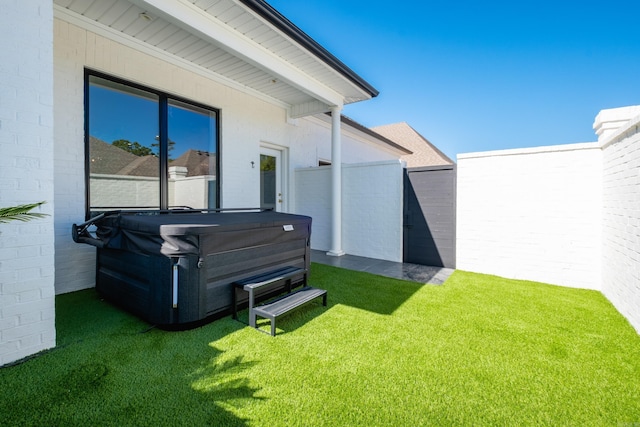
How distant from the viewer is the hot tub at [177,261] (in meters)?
2.40

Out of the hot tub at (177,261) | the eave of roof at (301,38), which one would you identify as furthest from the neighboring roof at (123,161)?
the eave of roof at (301,38)

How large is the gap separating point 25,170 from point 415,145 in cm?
2218

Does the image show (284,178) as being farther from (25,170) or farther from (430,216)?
(25,170)

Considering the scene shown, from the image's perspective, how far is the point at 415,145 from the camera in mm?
21469

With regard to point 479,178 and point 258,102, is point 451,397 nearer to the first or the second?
point 479,178

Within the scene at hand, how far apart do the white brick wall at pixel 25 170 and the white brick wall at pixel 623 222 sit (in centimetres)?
496

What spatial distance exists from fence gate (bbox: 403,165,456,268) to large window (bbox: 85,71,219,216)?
365 centimetres

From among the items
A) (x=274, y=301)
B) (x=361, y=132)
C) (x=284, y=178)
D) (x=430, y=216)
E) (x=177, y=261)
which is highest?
(x=361, y=132)

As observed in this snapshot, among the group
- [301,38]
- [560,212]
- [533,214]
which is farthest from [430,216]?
[301,38]

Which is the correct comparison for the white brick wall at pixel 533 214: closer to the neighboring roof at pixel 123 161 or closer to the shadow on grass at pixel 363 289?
the shadow on grass at pixel 363 289

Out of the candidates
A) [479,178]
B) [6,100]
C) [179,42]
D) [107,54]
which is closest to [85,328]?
[6,100]

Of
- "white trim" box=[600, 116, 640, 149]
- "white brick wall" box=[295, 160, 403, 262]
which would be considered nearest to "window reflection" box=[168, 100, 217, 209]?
"white brick wall" box=[295, 160, 403, 262]

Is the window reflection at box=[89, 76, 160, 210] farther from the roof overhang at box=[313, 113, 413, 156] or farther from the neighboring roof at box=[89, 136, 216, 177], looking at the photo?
the roof overhang at box=[313, 113, 413, 156]

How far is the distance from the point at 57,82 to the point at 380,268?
513 cm
